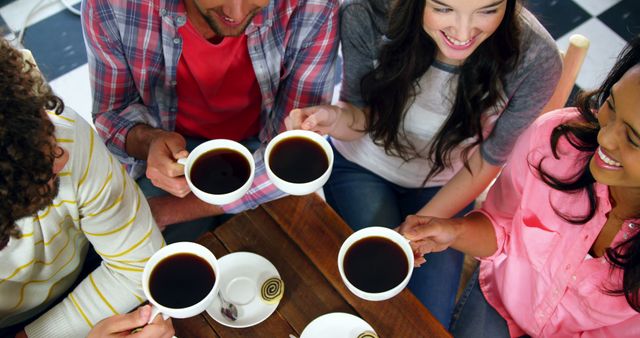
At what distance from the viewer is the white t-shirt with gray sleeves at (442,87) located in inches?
59.2

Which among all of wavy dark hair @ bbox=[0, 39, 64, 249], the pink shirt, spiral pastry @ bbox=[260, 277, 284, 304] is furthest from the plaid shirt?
the pink shirt

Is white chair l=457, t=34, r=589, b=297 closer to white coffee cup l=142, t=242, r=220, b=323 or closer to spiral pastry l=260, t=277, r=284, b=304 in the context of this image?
spiral pastry l=260, t=277, r=284, b=304

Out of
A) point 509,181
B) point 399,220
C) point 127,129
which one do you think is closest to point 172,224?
point 127,129

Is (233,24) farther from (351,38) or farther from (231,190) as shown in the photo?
(231,190)

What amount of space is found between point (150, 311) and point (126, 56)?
74 centimetres

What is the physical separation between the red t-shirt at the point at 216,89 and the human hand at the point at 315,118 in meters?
0.28

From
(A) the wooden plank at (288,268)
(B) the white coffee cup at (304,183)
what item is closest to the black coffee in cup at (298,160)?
(B) the white coffee cup at (304,183)

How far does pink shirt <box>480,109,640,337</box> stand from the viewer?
1.39 meters

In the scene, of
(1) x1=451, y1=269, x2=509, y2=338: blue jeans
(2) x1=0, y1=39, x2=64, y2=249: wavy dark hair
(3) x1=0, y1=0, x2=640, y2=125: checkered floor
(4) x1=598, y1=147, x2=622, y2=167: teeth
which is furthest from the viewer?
(3) x1=0, y1=0, x2=640, y2=125: checkered floor

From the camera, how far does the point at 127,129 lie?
1652 mm

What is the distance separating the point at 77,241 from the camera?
1463 millimetres

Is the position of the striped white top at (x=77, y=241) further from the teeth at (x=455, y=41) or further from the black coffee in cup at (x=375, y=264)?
the teeth at (x=455, y=41)

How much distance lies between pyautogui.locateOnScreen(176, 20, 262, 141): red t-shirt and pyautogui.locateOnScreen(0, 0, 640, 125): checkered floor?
3.36 feet

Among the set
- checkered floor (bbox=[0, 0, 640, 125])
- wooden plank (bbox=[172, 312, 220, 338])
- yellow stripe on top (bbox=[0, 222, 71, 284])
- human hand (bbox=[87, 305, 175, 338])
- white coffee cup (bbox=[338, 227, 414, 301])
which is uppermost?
white coffee cup (bbox=[338, 227, 414, 301])
